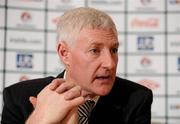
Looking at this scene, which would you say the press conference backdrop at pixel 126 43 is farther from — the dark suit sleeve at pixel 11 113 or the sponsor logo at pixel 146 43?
the dark suit sleeve at pixel 11 113

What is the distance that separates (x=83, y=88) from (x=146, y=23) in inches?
36.2

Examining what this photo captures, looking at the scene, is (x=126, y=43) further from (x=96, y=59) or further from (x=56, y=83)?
(x=56, y=83)

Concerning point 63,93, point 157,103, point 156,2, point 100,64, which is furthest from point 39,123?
point 156,2

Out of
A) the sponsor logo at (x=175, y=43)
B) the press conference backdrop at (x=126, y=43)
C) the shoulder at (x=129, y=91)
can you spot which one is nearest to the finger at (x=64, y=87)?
the shoulder at (x=129, y=91)

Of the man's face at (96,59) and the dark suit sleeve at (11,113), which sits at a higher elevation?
the man's face at (96,59)

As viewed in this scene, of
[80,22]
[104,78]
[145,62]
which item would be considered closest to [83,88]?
[104,78]

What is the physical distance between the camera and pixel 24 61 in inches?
73.5

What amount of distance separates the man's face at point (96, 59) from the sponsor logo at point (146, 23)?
867 millimetres

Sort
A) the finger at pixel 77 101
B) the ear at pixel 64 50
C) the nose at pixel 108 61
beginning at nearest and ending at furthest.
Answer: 1. the finger at pixel 77 101
2. the nose at pixel 108 61
3. the ear at pixel 64 50

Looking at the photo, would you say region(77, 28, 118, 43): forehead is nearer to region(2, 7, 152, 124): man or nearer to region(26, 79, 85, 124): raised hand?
region(2, 7, 152, 124): man

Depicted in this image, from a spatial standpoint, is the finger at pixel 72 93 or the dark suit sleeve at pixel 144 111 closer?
the finger at pixel 72 93

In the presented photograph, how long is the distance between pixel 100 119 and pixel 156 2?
97 centimetres

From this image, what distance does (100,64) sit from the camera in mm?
1013

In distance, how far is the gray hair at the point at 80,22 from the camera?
40.4 inches
